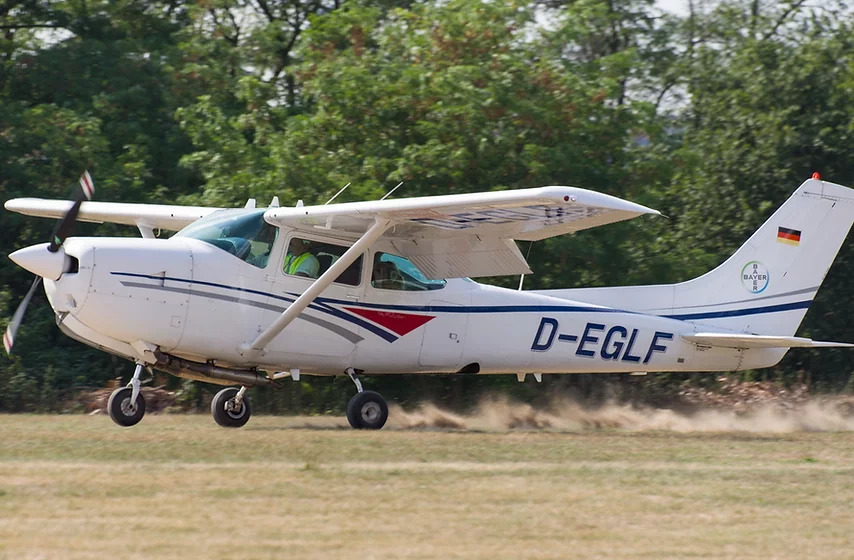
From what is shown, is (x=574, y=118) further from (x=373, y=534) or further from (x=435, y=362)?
(x=373, y=534)

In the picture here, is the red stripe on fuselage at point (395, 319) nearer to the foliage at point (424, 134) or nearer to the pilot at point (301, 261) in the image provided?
the pilot at point (301, 261)

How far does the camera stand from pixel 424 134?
765 inches

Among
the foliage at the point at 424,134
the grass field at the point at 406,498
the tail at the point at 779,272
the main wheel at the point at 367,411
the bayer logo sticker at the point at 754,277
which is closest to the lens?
the grass field at the point at 406,498

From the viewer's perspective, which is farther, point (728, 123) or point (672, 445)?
point (728, 123)

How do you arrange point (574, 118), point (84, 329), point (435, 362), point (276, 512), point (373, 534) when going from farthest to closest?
point (574, 118) → point (435, 362) → point (84, 329) → point (276, 512) → point (373, 534)

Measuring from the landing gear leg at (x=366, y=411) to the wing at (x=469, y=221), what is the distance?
1.52 meters

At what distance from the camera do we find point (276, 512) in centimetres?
701

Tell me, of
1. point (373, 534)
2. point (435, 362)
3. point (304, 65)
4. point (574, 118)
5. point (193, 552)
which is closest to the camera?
point (193, 552)

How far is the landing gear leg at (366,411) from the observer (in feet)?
40.1

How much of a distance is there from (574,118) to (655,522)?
44.5 feet

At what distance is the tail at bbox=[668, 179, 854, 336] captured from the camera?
13516mm

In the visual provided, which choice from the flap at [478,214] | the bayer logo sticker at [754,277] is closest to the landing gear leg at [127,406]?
the flap at [478,214]

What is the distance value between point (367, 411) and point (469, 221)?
2.27 m

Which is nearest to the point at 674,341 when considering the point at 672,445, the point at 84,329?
the point at 672,445
